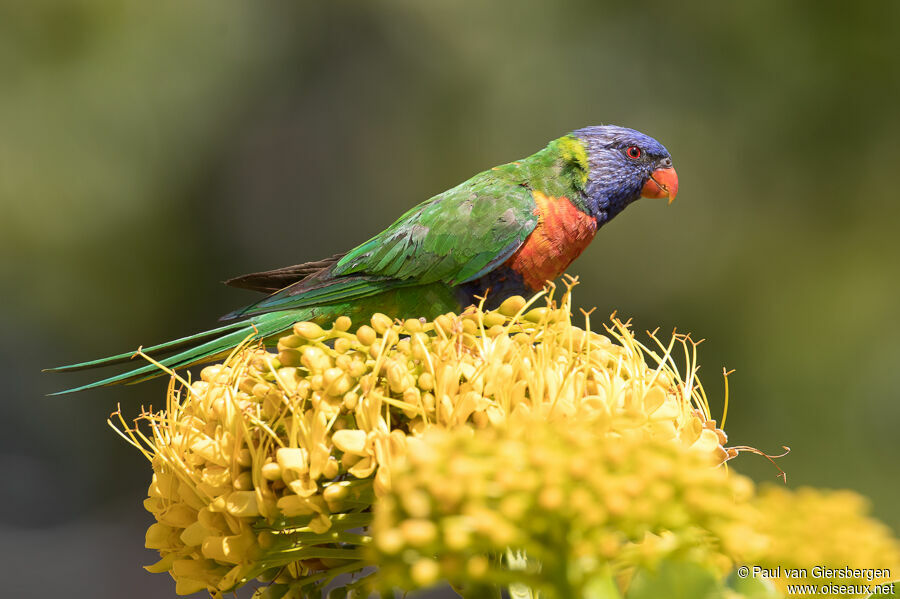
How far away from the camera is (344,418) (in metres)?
1.27

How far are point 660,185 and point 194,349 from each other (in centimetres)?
189

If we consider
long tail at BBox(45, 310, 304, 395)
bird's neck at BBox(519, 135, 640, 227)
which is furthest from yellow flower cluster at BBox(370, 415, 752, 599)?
bird's neck at BBox(519, 135, 640, 227)

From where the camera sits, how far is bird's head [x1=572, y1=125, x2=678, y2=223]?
2.84 metres

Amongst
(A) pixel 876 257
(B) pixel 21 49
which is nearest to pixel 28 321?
(B) pixel 21 49

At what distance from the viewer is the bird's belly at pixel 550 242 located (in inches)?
102

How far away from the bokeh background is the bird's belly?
391 centimetres

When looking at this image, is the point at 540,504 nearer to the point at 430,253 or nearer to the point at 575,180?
the point at 430,253

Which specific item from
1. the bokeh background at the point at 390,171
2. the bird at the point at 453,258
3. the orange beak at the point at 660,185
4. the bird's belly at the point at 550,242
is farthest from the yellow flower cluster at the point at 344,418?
the bokeh background at the point at 390,171

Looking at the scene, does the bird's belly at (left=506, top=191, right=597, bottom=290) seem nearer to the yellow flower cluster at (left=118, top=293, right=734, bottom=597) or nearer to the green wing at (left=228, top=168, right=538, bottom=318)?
the green wing at (left=228, top=168, right=538, bottom=318)

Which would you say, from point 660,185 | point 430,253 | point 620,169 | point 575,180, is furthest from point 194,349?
point 660,185

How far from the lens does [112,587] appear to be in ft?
23.9

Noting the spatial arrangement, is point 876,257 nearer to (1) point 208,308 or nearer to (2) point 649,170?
(2) point 649,170

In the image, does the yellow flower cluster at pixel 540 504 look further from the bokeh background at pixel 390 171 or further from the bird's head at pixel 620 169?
the bokeh background at pixel 390 171

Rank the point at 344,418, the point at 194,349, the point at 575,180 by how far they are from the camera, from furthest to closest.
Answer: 1. the point at 575,180
2. the point at 194,349
3. the point at 344,418
